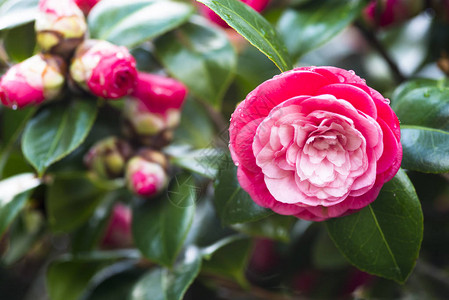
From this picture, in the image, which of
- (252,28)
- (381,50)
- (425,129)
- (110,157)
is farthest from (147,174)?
(381,50)

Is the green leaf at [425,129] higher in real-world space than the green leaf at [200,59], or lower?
higher

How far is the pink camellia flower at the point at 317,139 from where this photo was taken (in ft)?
1.73

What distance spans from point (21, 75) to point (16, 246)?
464mm

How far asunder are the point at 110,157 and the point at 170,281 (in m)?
0.25

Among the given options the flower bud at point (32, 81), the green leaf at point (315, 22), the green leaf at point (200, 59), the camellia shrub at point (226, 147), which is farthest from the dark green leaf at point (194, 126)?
the flower bud at point (32, 81)

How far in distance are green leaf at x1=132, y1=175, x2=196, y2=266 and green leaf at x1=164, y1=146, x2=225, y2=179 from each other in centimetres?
2

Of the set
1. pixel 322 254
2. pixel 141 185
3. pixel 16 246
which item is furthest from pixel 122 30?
pixel 322 254

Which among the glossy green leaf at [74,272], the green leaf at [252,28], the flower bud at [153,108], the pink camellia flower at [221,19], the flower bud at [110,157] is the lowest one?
the glossy green leaf at [74,272]

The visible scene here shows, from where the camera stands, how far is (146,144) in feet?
3.00

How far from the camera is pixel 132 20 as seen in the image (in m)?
0.86

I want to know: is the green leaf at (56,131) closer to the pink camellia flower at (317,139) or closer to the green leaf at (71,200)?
the green leaf at (71,200)

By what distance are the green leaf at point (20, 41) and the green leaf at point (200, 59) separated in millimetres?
242

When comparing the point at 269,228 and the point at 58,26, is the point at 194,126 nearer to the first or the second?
the point at 269,228

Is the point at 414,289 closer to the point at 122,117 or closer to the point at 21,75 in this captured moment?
the point at 122,117
